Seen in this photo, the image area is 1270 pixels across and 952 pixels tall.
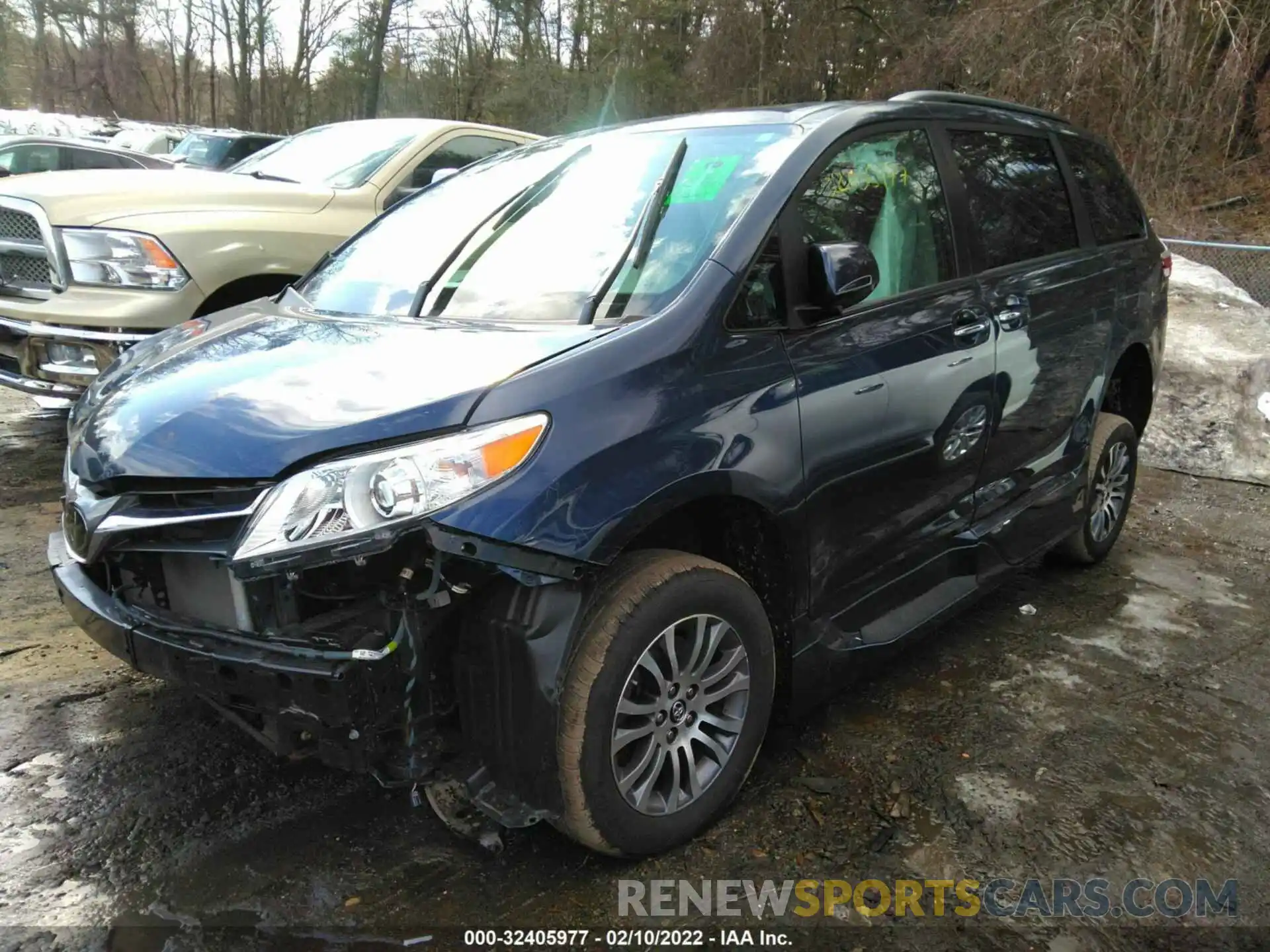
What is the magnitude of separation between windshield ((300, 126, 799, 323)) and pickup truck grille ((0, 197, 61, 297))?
6.88ft

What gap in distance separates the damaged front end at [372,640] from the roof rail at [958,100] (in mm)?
2221

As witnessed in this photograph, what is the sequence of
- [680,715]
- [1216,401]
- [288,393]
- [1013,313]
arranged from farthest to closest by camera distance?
[1216,401]
[1013,313]
[680,715]
[288,393]

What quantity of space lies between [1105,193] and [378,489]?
3703 millimetres

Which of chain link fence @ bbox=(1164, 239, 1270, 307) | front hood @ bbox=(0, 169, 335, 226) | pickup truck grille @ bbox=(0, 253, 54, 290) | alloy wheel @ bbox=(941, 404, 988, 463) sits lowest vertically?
alloy wheel @ bbox=(941, 404, 988, 463)

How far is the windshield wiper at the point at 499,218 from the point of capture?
2.87 meters

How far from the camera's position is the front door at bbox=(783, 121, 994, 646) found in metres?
2.61

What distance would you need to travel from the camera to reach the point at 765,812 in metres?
2.62

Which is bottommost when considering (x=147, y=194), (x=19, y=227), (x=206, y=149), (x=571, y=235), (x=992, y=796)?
(x=992, y=796)

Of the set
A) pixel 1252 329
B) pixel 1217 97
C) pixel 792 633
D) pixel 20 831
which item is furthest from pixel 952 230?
pixel 1217 97

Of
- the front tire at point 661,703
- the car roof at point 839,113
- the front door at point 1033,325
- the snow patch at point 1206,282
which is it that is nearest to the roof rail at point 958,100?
the car roof at point 839,113

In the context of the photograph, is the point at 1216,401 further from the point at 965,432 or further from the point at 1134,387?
the point at 965,432

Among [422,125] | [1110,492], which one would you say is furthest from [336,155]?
[1110,492]

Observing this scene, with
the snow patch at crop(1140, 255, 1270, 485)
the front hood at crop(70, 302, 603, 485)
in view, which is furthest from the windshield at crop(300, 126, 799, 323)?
the snow patch at crop(1140, 255, 1270, 485)

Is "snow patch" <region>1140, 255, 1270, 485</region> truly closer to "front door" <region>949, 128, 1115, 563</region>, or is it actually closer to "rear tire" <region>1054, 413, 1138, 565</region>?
"rear tire" <region>1054, 413, 1138, 565</region>
